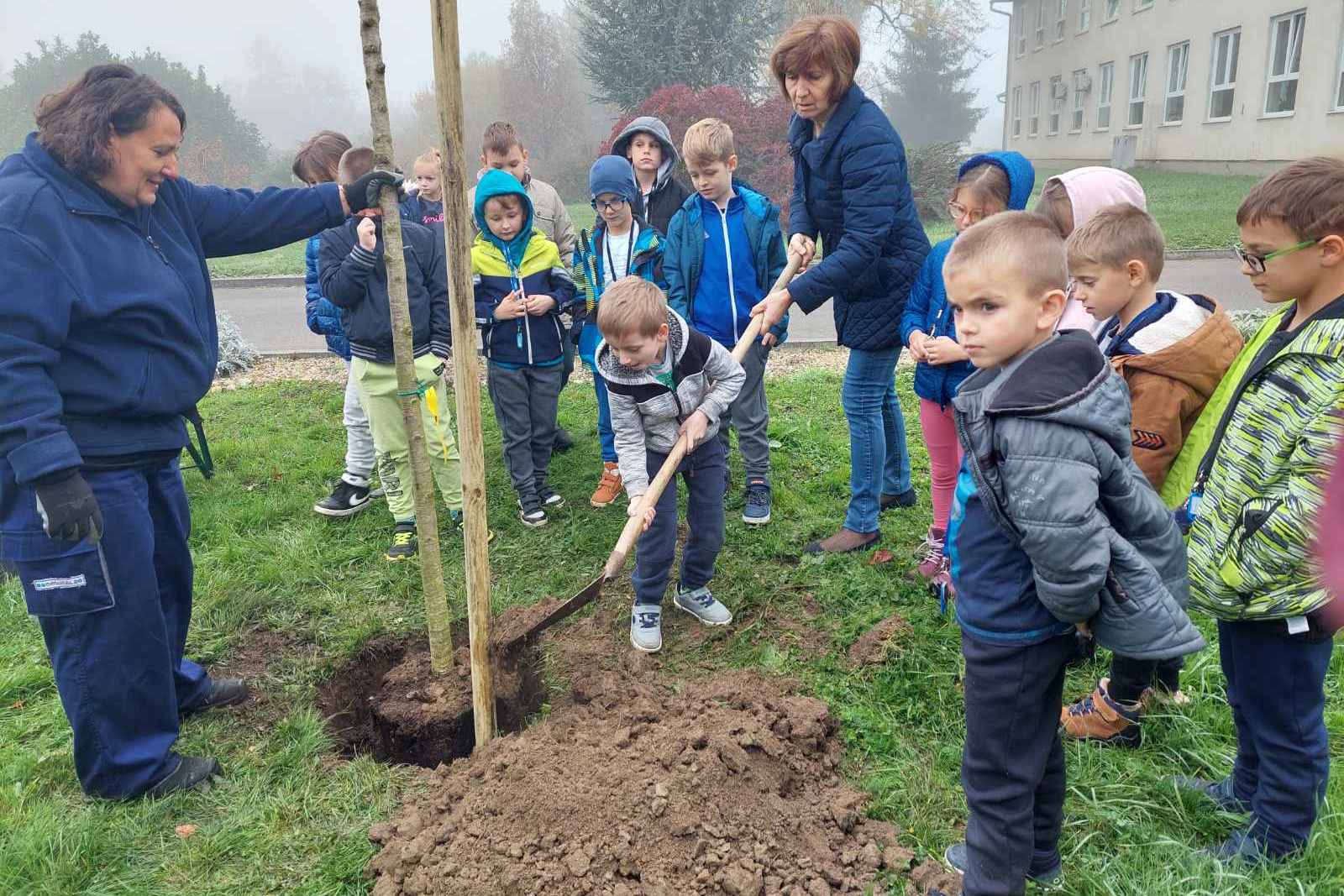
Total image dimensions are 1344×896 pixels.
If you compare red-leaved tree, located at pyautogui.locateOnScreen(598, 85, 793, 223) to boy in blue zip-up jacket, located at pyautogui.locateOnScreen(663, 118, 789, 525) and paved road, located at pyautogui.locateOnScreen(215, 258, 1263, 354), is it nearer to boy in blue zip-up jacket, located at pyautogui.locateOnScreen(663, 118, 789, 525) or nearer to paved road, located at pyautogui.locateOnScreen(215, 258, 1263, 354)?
paved road, located at pyautogui.locateOnScreen(215, 258, 1263, 354)

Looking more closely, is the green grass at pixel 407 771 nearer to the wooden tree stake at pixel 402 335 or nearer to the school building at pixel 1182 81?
the wooden tree stake at pixel 402 335

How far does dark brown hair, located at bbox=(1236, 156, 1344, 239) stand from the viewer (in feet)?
6.64

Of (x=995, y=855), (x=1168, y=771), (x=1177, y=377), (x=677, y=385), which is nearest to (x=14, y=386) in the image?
(x=677, y=385)

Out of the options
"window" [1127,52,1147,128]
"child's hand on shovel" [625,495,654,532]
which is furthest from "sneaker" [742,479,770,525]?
"window" [1127,52,1147,128]

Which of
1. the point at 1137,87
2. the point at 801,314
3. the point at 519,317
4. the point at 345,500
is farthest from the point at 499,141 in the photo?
the point at 1137,87

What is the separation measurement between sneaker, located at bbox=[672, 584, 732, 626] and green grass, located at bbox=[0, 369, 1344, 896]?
0.08 meters

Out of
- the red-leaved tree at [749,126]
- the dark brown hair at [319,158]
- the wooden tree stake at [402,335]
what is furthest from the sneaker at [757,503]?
the red-leaved tree at [749,126]

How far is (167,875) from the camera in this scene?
8.61 ft

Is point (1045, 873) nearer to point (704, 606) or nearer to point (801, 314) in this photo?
point (704, 606)

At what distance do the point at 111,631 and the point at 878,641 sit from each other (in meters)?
2.79

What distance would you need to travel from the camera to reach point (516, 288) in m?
4.98

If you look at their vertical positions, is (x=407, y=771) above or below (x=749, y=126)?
below

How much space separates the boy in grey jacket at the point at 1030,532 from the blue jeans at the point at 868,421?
2063mm

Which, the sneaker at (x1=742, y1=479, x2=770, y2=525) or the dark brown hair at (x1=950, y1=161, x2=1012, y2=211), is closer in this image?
the dark brown hair at (x1=950, y1=161, x2=1012, y2=211)
